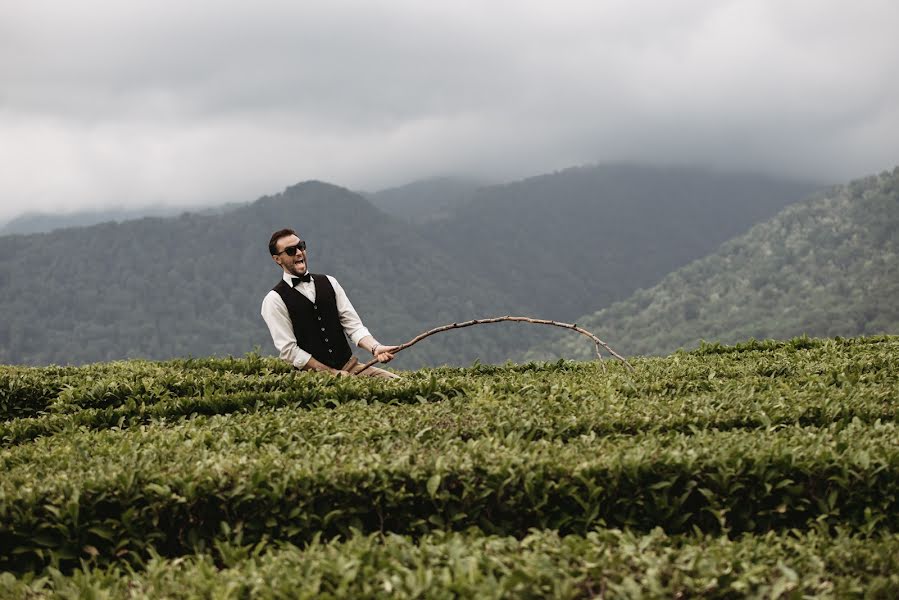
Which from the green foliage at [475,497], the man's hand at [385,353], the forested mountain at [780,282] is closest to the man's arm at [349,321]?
the man's hand at [385,353]

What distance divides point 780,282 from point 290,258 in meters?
143

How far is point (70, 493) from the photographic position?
5785 millimetres

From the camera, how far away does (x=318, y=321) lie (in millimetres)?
9977

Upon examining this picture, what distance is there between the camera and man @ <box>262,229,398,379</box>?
981 centimetres

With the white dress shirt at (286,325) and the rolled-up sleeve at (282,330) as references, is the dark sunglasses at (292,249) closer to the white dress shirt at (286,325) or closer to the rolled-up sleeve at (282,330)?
the white dress shirt at (286,325)

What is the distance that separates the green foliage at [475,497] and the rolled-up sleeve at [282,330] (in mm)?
1674

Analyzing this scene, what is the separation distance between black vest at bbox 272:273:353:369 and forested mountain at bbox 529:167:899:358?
108063 mm

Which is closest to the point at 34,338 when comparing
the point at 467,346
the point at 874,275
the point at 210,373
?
the point at 467,346

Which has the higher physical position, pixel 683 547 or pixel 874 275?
pixel 683 547

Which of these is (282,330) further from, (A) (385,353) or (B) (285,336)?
(A) (385,353)

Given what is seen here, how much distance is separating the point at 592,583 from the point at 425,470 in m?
1.71

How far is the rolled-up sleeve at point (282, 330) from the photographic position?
9820 mm

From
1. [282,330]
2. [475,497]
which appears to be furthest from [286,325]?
[475,497]

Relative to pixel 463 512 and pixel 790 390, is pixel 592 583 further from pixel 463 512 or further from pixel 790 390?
pixel 790 390
